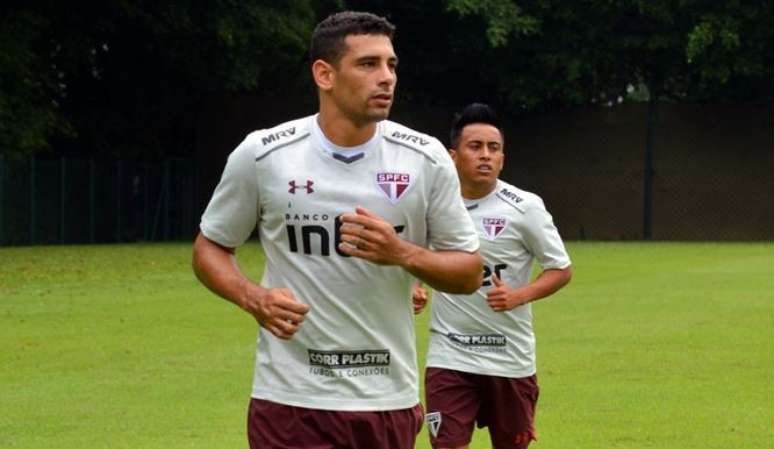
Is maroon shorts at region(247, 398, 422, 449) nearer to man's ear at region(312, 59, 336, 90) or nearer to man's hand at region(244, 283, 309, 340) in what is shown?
man's hand at region(244, 283, 309, 340)

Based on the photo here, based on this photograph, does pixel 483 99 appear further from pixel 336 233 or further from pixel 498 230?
pixel 336 233

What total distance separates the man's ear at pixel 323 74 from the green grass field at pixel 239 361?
18.0ft

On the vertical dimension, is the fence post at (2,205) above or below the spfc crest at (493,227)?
below

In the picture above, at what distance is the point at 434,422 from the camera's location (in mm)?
9203

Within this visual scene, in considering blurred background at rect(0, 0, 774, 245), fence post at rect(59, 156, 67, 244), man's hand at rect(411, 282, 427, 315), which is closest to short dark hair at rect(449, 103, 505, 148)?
man's hand at rect(411, 282, 427, 315)

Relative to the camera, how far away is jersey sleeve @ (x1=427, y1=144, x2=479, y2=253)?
234 inches

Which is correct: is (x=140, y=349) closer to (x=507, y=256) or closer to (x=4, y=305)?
(x=4, y=305)

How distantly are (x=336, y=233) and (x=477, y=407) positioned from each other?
3.60 m

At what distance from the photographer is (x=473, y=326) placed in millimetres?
9289

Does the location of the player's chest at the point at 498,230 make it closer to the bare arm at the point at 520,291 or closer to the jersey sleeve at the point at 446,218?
the bare arm at the point at 520,291

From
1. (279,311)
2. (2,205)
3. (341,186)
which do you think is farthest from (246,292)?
(2,205)

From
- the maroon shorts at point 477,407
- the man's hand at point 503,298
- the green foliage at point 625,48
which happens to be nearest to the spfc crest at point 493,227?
the man's hand at point 503,298

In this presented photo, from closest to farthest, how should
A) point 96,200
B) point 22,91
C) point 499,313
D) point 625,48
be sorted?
point 499,313 → point 22,91 → point 96,200 → point 625,48

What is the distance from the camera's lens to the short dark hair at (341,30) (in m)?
5.92
